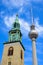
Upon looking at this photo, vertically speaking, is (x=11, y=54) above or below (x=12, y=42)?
below

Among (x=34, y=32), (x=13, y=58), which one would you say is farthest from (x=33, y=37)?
(x=13, y=58)

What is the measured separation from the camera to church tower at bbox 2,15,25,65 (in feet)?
194

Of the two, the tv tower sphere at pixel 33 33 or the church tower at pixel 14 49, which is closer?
the tv tower sphere at pixel 33 33

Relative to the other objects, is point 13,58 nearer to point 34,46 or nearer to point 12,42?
point 12,42

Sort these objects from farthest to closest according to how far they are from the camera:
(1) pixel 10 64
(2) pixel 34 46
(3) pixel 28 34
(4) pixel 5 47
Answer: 1. (4) pixel 5 47
2. (1) pixel 10 64
3. (3) pixel 28 34
4. (2) pixel 34 46

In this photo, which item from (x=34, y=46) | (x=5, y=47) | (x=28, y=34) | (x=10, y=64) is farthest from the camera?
(x=5, y=47)

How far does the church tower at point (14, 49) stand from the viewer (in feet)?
194

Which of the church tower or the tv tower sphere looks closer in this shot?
Answer: the tv tower sphere

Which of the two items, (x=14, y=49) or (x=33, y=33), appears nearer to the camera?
(x=33, y=33)

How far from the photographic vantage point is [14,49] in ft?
201

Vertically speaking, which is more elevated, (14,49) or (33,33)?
(14,49)

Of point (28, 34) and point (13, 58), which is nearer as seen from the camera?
point (28, 34)

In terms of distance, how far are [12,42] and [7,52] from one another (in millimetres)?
3399

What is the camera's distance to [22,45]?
64.5m
